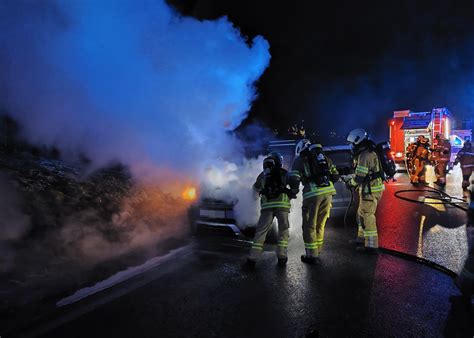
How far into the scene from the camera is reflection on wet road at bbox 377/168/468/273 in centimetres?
518

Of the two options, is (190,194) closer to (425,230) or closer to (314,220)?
(314,220)

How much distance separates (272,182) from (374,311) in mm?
2141

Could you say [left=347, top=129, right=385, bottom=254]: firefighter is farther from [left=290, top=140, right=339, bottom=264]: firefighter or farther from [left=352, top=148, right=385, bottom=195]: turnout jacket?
[left=290, top=140, right=339, bottom=264]: firefighter

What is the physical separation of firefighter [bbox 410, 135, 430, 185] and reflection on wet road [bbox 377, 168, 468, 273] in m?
2.68

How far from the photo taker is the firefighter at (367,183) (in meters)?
5.39

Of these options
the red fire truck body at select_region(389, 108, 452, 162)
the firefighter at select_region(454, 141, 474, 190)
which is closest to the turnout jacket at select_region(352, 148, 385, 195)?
the firefighter at select_region(454, 141, 474, 190)

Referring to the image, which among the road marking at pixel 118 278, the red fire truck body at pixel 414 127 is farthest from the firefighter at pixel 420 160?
the road marking at pixel 118 278

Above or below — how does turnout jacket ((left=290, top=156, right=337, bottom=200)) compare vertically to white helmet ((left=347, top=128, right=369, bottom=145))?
below

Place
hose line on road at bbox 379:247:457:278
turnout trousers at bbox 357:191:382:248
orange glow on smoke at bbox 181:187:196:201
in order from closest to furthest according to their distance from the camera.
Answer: hose line on road at bbox 379:247:457:278, turnout trousers at bbox 357:191:382:248, orange glow on smoke at bbox 181:187:196:201

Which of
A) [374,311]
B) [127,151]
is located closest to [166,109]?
[127,151]

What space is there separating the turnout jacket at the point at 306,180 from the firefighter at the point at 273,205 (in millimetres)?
128

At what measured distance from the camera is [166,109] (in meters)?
7.97

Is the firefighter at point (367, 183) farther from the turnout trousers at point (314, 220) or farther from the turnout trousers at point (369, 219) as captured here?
the turnout trousers at point (314, 220)

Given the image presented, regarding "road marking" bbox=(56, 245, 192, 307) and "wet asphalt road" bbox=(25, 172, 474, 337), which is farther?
"road marking" bbox=(56, 245, 192, 307)
